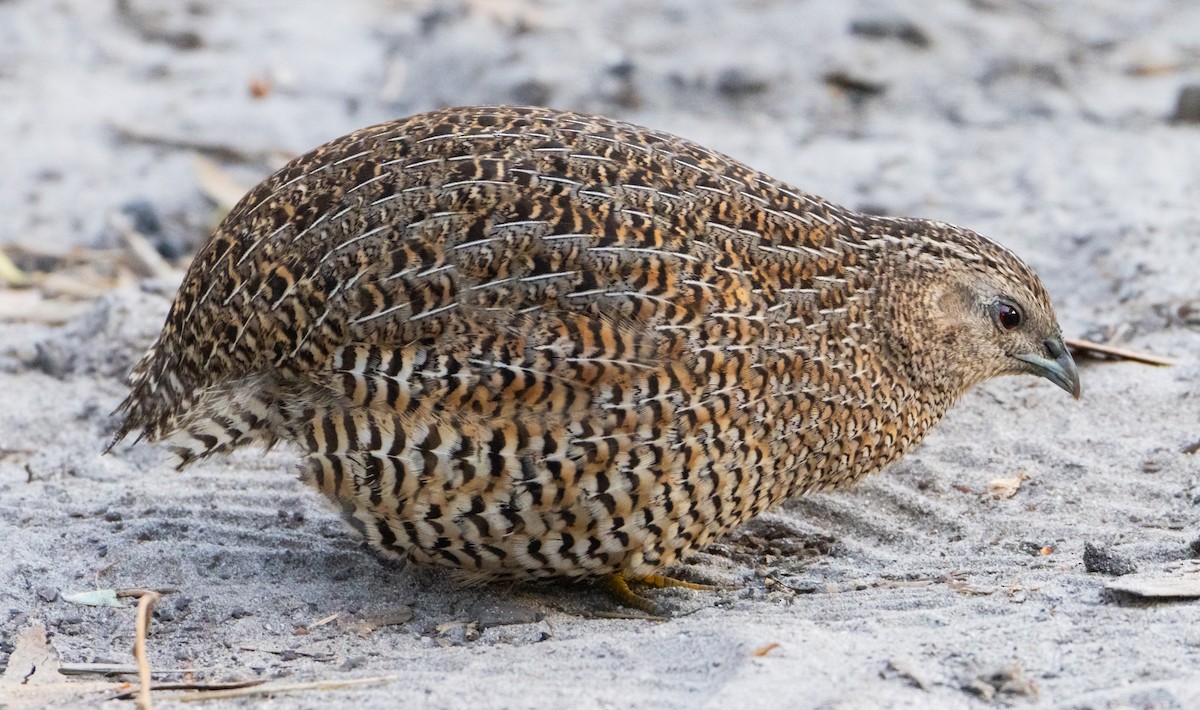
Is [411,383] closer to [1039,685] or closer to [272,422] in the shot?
[272,422]

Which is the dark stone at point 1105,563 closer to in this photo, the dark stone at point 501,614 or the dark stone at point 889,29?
the dark stone at point 501,614

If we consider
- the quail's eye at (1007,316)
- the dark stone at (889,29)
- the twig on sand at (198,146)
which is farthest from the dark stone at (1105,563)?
the dark stone at (889,29)

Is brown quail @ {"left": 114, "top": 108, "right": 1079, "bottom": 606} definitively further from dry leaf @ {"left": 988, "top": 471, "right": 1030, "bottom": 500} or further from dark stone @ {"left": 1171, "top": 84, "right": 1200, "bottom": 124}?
dark stone @ {"left": 1171, "top": 84, "right": 1200, "bottom": 124}

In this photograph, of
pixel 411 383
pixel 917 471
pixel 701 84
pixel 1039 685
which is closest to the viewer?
pixel 1039 685

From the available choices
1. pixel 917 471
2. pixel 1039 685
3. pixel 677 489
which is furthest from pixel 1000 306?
pixel 1039 685

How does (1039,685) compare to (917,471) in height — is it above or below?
below

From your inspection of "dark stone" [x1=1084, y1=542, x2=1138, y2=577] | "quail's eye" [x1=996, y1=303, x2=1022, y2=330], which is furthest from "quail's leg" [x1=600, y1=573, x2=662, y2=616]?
"quail's eye" [x1=996, y1=303, x2=1022, y2=330]

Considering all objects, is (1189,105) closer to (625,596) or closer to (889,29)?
(889,29)
